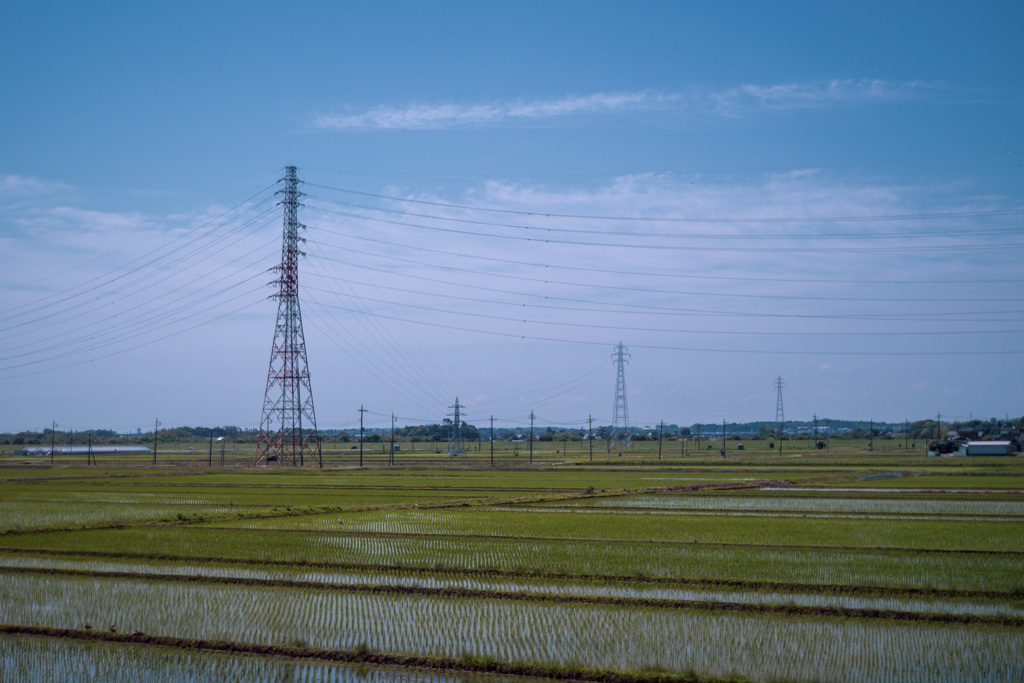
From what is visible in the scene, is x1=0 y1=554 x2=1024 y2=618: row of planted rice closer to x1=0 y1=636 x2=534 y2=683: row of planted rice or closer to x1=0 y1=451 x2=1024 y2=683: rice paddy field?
x1=0 y1=451 x2=1024 y2=683: rice paddy field

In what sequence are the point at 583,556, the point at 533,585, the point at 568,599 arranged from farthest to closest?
the point at 583,556 < the point at 533,585 < the point at 568,599

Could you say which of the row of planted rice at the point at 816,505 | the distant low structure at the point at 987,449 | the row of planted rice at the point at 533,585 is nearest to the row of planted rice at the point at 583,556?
the row of planted rice at the point at 533,585

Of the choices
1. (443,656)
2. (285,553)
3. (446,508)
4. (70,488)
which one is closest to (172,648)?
(443,656)

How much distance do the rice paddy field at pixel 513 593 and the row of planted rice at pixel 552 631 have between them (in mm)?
43

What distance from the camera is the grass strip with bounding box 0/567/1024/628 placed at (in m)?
10.9

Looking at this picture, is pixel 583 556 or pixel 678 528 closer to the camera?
pixel 583 556

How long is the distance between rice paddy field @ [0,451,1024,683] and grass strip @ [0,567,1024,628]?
0.05m

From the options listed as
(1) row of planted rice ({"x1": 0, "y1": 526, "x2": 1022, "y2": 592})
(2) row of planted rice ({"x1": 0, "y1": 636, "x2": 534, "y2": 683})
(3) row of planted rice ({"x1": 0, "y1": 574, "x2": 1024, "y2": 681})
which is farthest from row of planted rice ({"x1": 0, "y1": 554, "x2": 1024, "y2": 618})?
(2) row of planted rice ({"x1": 0, "y1": 636, "x2": 534, "y2": 683})

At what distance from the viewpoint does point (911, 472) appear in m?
46.8

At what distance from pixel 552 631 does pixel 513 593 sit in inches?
95.4

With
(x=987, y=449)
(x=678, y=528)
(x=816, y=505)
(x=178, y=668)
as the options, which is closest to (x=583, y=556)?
(x=678, y=528)

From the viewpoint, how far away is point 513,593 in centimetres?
1279

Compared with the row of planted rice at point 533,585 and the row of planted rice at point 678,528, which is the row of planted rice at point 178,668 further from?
the row of planted rice at point 678,528

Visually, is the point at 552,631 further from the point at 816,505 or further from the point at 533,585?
the point at 816,505
